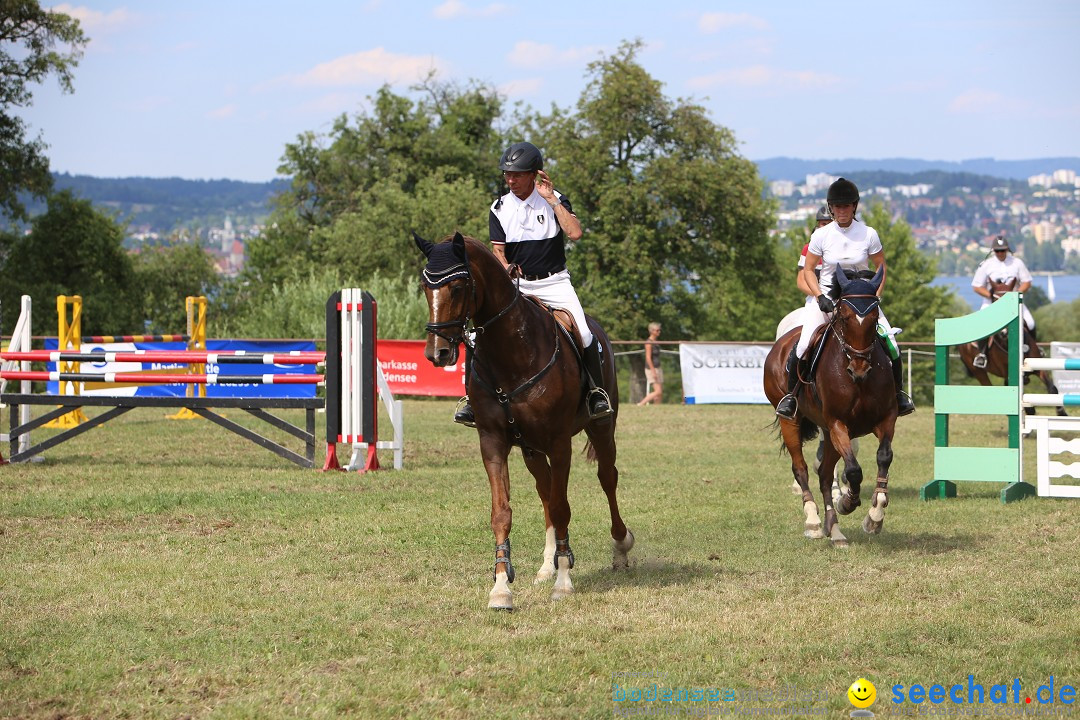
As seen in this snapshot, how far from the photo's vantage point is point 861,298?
9.04 m

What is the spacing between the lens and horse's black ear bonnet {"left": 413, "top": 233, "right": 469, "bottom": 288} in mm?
6613

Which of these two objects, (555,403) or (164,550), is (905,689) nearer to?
(555,403)

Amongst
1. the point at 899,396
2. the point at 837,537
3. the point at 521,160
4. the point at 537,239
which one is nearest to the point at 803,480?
the point at 837,537

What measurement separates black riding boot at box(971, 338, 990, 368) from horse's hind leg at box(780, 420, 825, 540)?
919 centimetres

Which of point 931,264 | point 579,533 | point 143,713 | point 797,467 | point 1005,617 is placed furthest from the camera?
point 931,264

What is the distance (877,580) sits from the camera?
25.3 ft

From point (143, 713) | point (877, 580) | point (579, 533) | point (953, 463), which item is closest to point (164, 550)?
point (579, 533)

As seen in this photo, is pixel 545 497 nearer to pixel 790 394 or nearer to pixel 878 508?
pixel 878 508

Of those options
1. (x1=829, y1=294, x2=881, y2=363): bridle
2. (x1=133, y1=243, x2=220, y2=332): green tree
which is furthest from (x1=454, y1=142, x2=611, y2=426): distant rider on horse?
(x1=133, y1=243, x2=220, y2=332): green tree

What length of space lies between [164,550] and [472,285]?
3.79m

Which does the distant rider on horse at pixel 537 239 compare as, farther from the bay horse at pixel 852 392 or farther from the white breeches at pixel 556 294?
the bay horse at pixel 852 392

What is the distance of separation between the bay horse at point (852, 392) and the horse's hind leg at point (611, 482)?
6.24ft

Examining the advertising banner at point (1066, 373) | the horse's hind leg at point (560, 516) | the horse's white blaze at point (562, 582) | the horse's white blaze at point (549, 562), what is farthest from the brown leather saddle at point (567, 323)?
the advertising banner at point (1066, 373)

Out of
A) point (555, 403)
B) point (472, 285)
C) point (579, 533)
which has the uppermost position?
point (472, 285)
